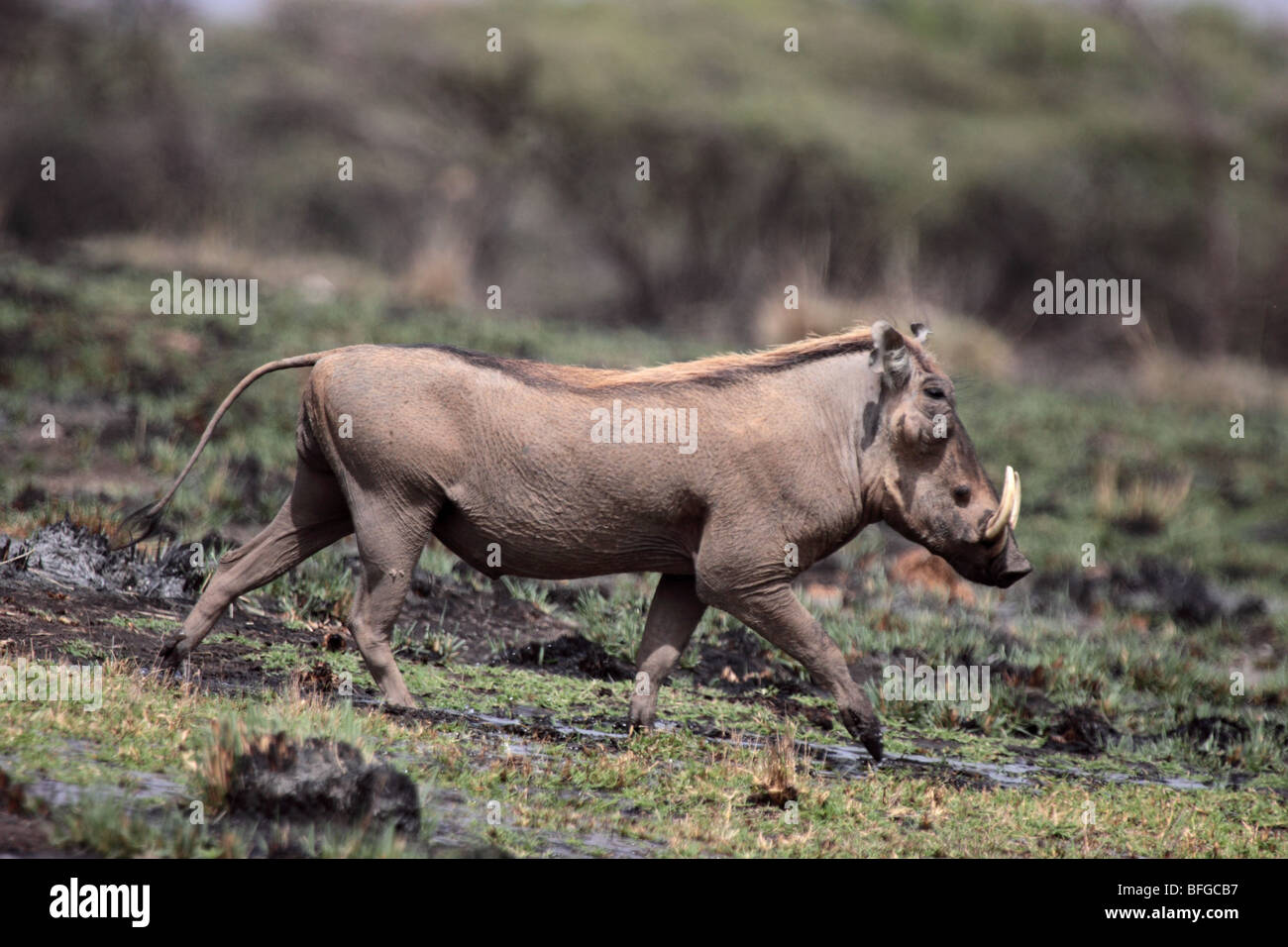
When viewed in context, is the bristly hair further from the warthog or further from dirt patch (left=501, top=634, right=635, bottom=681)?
dirt patch (left=501, top=634, right=635, bottom=681)

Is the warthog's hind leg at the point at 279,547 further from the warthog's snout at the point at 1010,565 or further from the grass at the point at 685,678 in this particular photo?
the warthog's snout at the point at 1010,565

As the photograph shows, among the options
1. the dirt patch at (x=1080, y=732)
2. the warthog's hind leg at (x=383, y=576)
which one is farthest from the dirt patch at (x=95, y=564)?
the dirt patch at (x=1080, y=732)

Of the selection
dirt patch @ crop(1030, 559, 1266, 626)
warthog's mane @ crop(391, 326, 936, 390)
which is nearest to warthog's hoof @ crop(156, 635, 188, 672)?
warthog's mane @ crop(391, 326, 936, 390)

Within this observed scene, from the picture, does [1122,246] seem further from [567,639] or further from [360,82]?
[567,639]

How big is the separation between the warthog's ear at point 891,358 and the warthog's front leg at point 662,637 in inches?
46.0

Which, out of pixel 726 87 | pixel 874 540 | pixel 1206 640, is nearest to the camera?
pixel 1206 640

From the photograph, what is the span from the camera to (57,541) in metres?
7.62

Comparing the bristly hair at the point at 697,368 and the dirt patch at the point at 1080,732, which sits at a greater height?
the bristly hair at the point at 697,368

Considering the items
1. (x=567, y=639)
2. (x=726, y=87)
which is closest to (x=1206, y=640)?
(x=567, y=639)

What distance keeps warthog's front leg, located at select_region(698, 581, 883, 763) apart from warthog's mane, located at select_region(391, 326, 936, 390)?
0.86m

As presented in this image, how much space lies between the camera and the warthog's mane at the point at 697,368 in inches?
250

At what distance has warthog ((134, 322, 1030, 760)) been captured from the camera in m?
6.20

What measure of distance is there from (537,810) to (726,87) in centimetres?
2215
